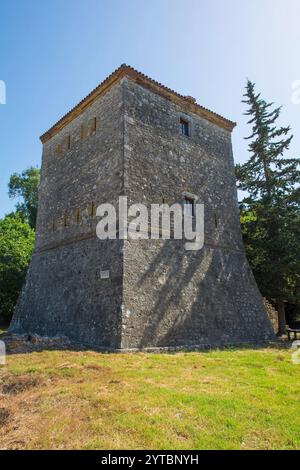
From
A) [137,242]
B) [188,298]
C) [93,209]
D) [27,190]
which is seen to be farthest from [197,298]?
[27,190]

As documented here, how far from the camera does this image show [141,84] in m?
13.4

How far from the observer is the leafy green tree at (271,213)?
49.4 ft

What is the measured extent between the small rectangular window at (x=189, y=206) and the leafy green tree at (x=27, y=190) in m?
23.2

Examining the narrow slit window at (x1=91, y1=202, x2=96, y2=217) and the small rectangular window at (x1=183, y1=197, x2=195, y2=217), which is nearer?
the narrow slit window at (x1=91, y1=202, x2=96, y2=217)

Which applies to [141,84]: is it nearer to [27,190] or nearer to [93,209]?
[93,209]

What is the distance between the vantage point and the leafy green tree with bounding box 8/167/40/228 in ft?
109

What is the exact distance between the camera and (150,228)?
11844 mm

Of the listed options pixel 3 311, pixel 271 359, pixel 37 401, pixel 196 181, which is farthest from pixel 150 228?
pixel 3 311

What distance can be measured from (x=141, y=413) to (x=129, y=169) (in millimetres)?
8706

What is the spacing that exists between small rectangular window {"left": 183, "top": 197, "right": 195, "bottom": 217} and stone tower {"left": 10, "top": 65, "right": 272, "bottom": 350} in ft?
1.25

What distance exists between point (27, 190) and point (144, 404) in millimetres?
33157

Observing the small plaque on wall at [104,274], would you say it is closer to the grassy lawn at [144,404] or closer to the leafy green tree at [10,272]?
the grassy lawn at [144,404]

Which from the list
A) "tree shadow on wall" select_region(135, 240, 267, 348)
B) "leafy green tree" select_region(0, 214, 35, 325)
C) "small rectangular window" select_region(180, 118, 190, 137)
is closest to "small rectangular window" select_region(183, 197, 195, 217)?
"tree shadow on wall" select_region(135, 240, 267, 348)

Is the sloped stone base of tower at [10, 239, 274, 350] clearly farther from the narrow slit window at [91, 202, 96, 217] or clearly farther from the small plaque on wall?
the narrow slit window at [91, 202, 96, 217]
